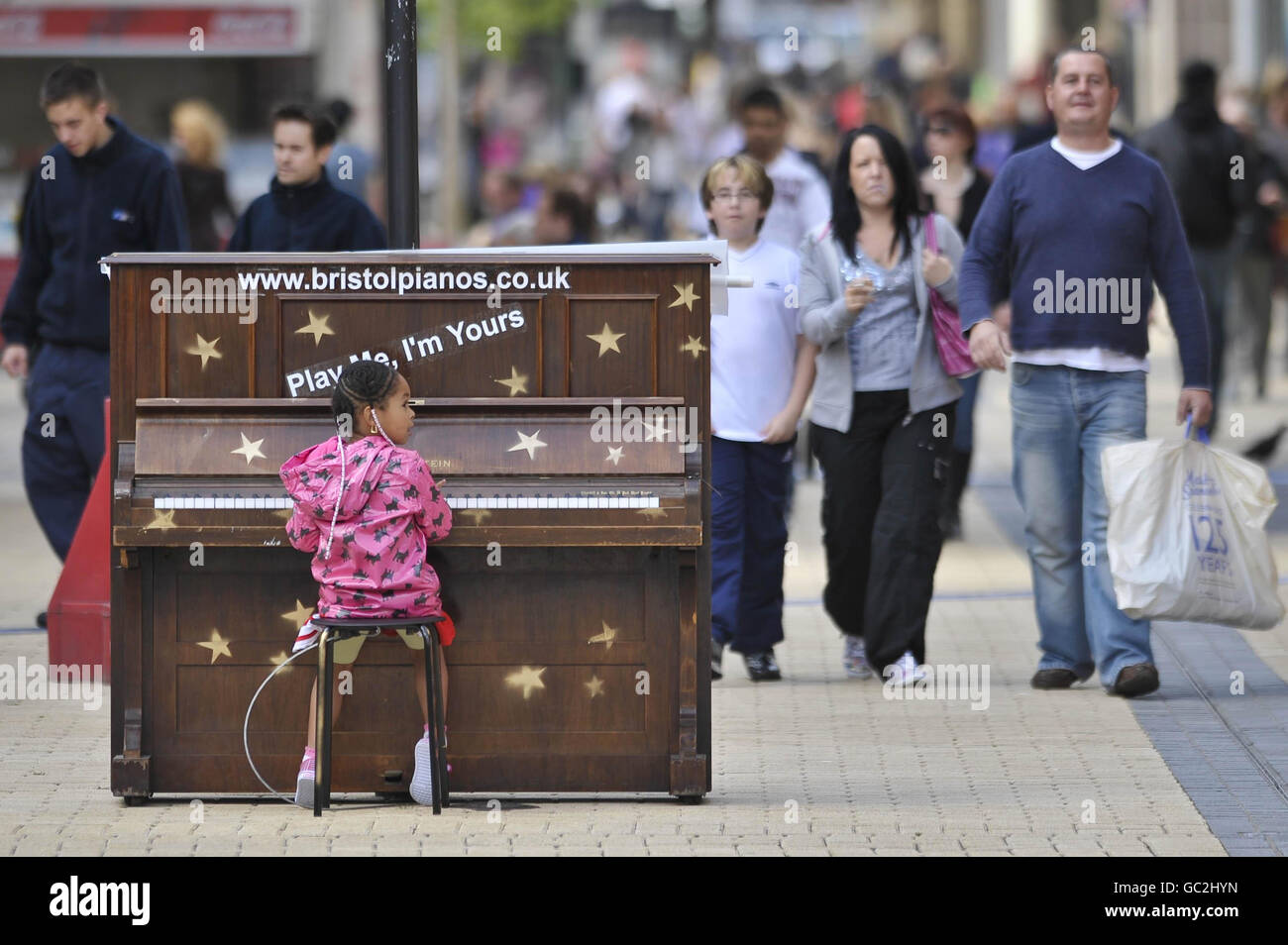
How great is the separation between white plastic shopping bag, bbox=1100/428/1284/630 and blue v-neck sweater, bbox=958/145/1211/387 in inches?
15.9

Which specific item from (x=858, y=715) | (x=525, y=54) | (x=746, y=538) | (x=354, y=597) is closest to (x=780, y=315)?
(x=746, y=538)

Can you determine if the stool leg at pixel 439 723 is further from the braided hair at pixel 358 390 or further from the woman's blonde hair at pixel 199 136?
the woman's blonde hair at pixel 199 136

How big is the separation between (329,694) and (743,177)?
2.78 metres

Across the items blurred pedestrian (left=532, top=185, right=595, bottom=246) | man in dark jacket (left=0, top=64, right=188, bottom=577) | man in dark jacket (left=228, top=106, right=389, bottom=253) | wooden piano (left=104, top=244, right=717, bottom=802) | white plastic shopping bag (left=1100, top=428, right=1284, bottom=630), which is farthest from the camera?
blurred pedestrian (left=532, top=185, right=595, bottom=246)

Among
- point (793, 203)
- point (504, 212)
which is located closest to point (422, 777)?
point (793, 203)

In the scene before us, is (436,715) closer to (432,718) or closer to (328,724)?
(432,718)

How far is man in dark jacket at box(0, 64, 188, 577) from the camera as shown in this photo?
864 centimetres

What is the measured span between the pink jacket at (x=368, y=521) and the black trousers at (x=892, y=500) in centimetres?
246

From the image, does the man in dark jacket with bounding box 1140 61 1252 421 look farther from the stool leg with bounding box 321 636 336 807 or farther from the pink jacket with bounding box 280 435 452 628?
the stool leg with bounding box 321 636 336 807

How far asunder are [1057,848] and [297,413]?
2249mm

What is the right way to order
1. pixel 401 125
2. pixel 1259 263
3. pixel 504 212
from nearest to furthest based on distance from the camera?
pixel 401 125 → pixel 1259 263 → pixel 504 212

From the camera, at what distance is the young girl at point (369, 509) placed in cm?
586

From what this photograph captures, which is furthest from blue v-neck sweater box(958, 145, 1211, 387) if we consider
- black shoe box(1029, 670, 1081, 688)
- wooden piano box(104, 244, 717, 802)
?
wooden piano box(104, 244, 717, 802)

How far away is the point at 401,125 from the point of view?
283 inches
